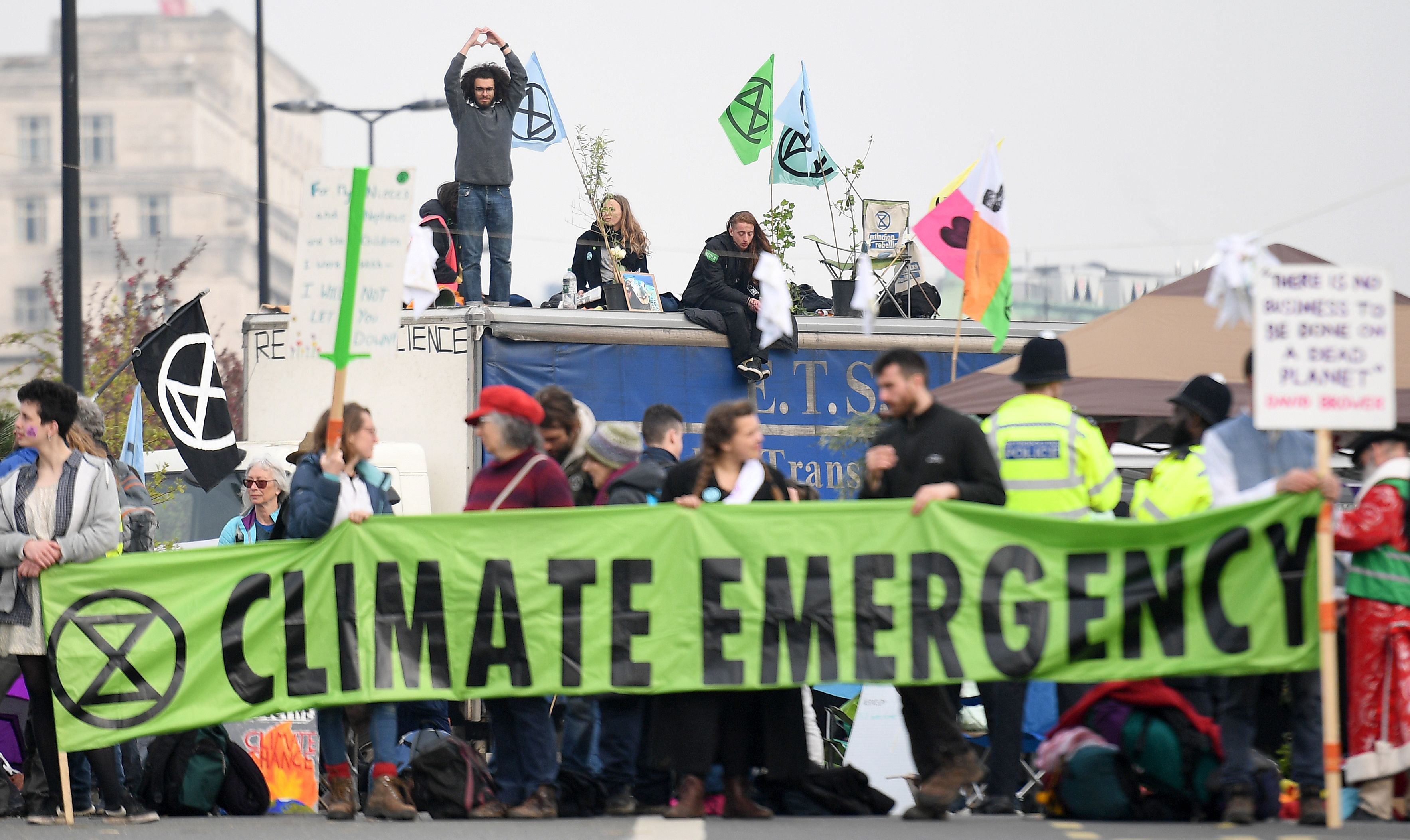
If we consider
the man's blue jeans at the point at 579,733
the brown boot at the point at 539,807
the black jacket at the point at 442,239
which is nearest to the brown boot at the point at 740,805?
the brown boot at the point at 539,807

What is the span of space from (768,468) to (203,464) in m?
5.55

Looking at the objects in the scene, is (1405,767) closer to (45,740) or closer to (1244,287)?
(1244,287)

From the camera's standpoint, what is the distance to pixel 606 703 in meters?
8.51

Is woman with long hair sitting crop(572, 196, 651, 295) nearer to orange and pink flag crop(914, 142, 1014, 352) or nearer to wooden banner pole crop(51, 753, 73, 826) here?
orange and pink flag crop(914, 142, 1014, 352)

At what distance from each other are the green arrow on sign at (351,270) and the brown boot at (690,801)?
8.30ft

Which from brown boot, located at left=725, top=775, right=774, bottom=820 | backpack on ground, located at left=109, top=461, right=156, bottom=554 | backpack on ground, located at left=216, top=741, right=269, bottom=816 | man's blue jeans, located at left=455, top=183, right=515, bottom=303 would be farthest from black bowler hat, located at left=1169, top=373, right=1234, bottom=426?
man's blue jeans, located at left=455, top=183, right=515, bottom=303

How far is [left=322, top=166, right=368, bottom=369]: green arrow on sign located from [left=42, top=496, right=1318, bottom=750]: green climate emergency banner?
2.95 feet

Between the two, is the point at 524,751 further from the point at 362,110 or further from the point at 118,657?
the point at 362,110

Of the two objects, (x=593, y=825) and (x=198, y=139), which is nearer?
(x=593, y=825)

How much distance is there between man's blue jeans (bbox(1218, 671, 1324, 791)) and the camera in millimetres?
7707

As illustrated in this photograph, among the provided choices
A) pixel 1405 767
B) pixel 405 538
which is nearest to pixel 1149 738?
pixel 1405 767

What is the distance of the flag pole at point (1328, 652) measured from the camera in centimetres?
745

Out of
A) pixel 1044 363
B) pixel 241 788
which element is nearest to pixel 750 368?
pixel 1044 363

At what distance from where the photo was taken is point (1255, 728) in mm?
8008
